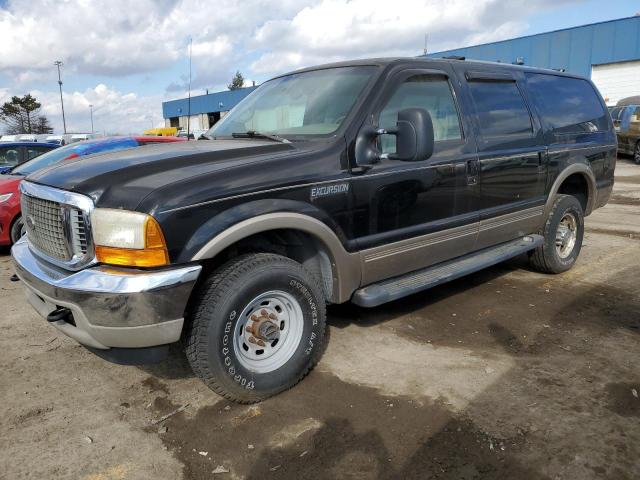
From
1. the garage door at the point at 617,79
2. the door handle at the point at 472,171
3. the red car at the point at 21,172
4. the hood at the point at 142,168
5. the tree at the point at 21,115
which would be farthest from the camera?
the tree at the point at 21,115

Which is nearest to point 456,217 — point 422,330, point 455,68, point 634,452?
point 422,330

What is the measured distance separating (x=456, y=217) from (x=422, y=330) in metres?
0.94

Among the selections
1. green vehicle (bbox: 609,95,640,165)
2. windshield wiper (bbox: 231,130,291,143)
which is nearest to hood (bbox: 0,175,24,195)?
windshield wiper (bbox: 231,130,291,143)

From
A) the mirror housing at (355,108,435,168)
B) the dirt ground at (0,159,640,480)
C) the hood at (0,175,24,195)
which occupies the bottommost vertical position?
the dirt ground at (0,159,640,480)

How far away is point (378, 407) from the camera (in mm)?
2969

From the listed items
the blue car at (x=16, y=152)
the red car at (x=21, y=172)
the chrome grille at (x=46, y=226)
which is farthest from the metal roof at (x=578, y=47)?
the chrome grille at (x=46, y=226)

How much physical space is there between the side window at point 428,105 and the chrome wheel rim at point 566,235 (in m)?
2.20

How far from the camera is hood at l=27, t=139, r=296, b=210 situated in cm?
262

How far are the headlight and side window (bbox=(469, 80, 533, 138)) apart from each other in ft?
9.44

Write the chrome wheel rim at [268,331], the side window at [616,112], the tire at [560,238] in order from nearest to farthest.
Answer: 1. the chrome wheel rim at [268,331]
2. the tire at [560,238]
3. the side window at [616,112]

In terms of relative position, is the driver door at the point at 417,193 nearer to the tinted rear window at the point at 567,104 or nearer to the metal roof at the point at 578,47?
the tinted rear window at the point at 567,104

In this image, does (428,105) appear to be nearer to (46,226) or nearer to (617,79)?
(46,226)

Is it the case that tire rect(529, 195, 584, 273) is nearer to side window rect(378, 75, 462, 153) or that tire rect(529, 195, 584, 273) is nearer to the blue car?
side window rect(378, 75, 462, 153)

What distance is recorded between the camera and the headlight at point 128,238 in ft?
8.25
